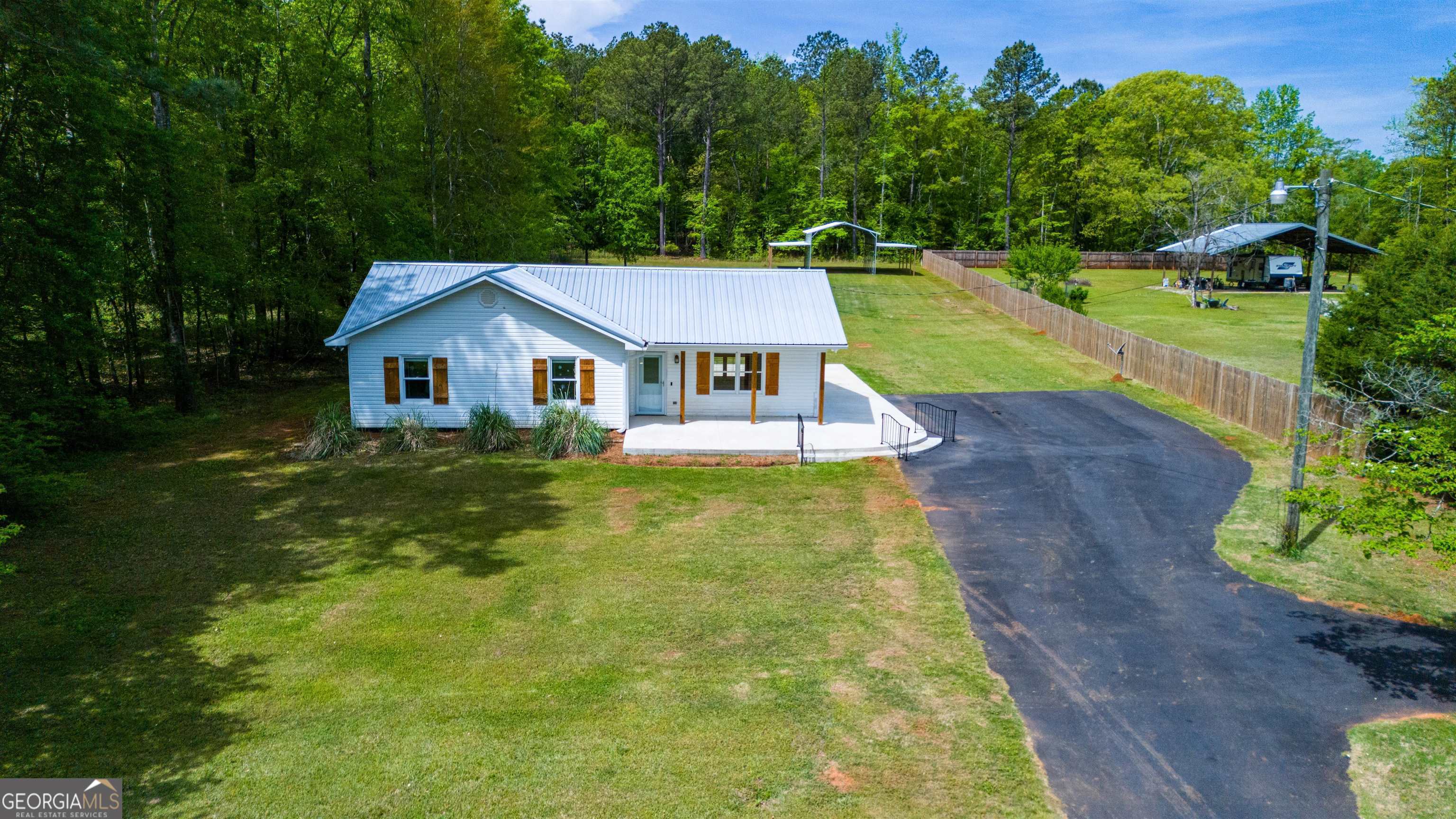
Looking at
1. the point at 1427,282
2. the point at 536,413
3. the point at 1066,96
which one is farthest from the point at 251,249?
the point at 1066,96

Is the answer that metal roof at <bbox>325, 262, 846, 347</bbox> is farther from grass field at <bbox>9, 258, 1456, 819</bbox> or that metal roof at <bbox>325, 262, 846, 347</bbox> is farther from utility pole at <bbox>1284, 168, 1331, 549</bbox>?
utility pole at <bbox>1284, 168, 1331, 549</bbox>

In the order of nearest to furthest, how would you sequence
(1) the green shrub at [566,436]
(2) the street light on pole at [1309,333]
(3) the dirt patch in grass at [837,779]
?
(3) the dirt patch in grass at [837,779] → (2) the street light on pole at [1309,333] → (1) the green shrub at [566,436]

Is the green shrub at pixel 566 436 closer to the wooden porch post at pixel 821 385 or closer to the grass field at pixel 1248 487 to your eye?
the wooden porch post at pixel 821 385

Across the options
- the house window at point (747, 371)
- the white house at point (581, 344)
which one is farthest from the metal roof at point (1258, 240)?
the house window at point (747, 371)

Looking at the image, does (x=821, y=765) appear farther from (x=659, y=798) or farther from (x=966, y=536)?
(x=966, y=536)

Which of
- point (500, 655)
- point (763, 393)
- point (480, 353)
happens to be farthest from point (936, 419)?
point (500, 655)

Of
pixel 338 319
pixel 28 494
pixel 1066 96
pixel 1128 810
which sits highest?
pixel 1066 96

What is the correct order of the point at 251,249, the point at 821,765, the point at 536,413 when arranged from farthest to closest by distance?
the point at 251,249 < the point at 536,413 < the point at 821,765
